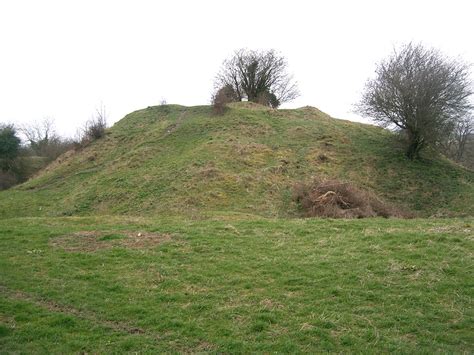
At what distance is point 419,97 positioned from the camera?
2558 centimetres

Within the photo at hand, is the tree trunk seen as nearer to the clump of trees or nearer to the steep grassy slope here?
the steep grassy slope

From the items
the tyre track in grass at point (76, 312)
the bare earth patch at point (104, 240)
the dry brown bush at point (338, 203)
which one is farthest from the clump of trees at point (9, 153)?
the tyre track in grass at point (76, 312)

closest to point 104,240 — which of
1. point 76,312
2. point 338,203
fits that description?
point 76,312

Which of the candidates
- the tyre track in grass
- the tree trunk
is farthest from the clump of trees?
the tree trunk

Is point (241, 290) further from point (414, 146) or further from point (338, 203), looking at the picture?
point (414, 146)

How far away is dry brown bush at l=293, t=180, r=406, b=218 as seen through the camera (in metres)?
17.9

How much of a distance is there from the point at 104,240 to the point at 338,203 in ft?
36.7

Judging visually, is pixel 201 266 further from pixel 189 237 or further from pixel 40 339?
pixel 40 339

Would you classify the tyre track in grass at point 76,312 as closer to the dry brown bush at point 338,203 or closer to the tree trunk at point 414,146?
the dry brown bush at point 338,203

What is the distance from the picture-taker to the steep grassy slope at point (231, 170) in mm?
22125

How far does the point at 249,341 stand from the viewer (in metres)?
6.56

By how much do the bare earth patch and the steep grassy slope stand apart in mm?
6154

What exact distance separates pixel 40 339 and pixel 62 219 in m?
10.7

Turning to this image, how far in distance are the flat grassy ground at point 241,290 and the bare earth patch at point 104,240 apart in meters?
0.06
